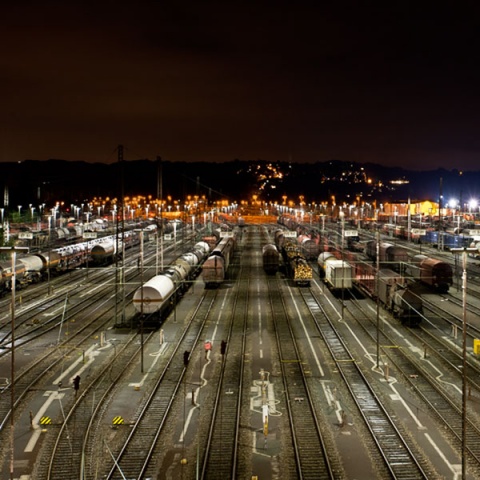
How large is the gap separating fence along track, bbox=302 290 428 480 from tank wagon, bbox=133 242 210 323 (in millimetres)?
11281

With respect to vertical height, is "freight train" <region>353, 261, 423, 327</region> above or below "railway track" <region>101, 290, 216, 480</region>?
above

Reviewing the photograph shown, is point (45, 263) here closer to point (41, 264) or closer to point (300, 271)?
point (41, 264)

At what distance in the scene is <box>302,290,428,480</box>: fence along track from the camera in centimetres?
1684

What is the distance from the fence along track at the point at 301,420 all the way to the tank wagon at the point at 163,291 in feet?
27.6

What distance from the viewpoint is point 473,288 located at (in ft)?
167

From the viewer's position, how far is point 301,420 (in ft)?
67.3

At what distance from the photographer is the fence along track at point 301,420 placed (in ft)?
55.0

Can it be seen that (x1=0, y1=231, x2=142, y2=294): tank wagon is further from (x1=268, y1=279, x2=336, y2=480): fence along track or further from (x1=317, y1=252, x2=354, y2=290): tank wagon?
(x1=268, y1=279, x2=336, y2=480): fence along track

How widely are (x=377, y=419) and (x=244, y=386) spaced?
6376mm

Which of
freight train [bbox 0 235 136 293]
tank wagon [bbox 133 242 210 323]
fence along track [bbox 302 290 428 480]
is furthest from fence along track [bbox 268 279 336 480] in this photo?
freight train [bbox 0 235 136 293]

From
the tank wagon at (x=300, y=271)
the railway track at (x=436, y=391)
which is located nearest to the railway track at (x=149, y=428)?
the railway track at (x=436, y=391)

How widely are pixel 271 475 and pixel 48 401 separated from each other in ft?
36.6

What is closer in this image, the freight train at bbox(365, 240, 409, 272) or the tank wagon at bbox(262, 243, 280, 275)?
the freight train at bbox(365, 240, 409, 272)

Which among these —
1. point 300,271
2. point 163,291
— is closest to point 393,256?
point 300,271
